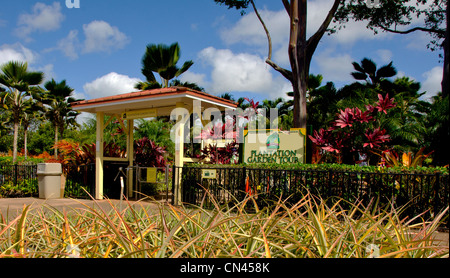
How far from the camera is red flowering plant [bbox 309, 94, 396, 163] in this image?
352 inches

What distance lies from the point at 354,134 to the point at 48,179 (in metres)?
9.09

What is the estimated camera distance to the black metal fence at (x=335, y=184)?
6848mm

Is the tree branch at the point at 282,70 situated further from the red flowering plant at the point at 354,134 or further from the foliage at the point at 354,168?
the foliage at the point at 354,168

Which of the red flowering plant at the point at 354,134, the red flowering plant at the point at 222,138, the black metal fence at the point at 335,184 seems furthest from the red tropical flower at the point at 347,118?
the red flowering plant at the point at 222,138

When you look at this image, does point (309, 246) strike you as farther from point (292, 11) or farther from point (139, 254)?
point (292, 11)

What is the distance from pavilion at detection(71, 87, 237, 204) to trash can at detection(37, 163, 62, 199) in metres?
1.25

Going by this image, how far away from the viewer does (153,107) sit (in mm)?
10695

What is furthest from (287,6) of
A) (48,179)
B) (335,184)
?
(48,179)

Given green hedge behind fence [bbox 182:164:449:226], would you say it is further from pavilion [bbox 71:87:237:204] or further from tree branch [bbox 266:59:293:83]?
tree branch [bbox 266:59:293:83]

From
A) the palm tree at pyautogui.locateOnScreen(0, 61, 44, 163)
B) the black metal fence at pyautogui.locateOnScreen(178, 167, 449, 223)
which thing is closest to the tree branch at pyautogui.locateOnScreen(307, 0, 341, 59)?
the black metal fence at pyautogui.locateOnScreen(178, 167, 449, 223)
